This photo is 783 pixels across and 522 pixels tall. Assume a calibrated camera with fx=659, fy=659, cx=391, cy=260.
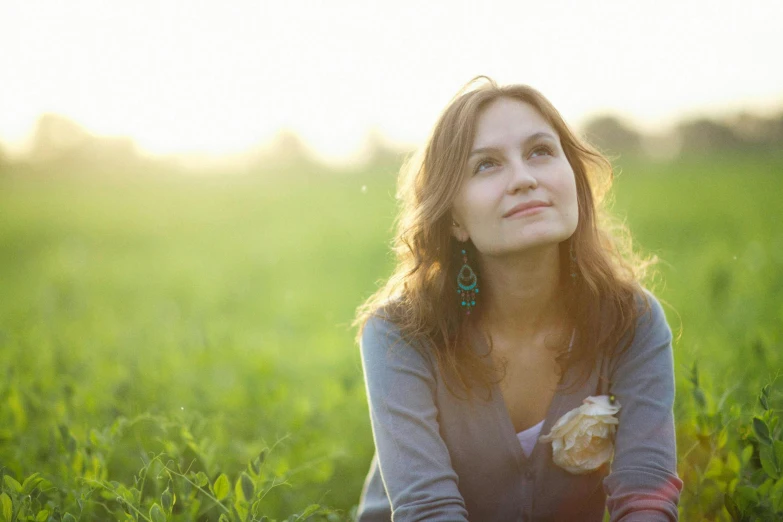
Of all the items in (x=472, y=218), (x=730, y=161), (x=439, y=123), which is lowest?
(x=730, y=161)

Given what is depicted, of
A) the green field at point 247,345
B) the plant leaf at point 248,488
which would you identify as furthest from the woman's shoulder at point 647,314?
the plant leaf at point 248,488

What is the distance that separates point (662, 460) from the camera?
2.13 metres

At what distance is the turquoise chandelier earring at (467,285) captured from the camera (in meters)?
2.50

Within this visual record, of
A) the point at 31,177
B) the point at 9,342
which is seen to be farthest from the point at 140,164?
the point at 9,342

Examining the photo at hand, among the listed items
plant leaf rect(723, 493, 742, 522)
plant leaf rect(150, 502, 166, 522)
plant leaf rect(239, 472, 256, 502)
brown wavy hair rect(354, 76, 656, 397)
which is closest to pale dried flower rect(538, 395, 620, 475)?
brown wavy hair rect(354, 76, 656, 397)

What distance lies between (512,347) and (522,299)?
185 millimetres

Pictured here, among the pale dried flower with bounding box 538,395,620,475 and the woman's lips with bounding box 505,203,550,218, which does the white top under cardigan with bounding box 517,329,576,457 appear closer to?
the pale dried flower with bounding box 538,395,620,475

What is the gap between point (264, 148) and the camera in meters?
21.7

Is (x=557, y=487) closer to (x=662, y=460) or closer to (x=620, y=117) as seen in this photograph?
(x=662, y=460)

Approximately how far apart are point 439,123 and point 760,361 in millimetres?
2097

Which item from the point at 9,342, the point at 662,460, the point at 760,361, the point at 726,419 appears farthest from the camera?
the point at 9,342

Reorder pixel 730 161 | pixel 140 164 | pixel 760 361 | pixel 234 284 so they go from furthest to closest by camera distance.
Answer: pixel 140 164, pixel 730 161, pixel 234 284, pixel 760 361

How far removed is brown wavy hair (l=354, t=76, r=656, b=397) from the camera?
2330 mm

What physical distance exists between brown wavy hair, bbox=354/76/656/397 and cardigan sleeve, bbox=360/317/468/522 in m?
0.07
